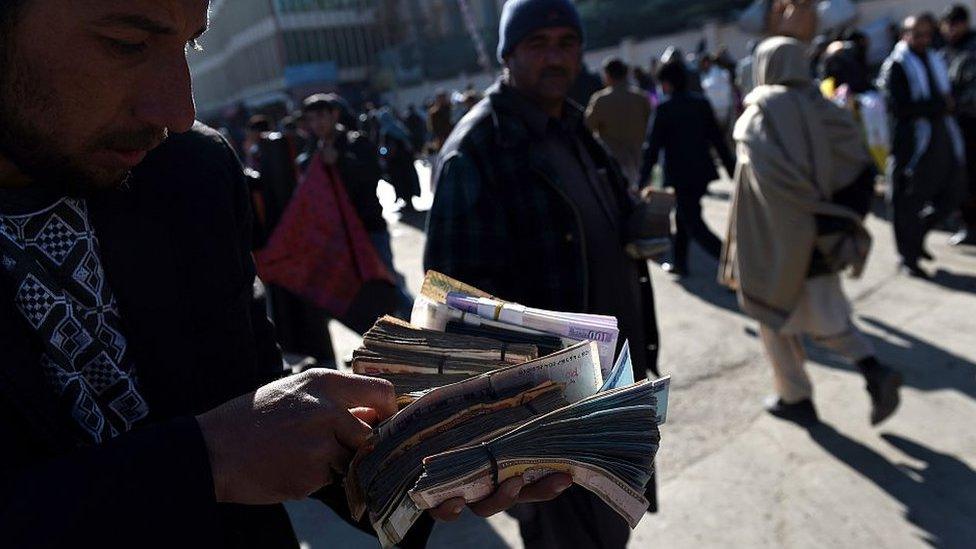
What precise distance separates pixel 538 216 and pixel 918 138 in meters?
4.95

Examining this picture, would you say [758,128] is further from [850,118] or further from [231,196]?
[231,196]

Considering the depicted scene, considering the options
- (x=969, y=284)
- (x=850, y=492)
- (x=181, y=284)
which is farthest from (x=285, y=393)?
(x=969, y=284)

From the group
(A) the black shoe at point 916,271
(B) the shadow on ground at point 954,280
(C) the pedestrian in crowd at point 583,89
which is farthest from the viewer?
(C) the pedestrian in crowd at point 583,89

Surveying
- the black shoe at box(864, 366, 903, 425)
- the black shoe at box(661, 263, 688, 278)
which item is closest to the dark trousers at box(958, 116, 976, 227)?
the black shoe at box(661, 263, 688, 278)

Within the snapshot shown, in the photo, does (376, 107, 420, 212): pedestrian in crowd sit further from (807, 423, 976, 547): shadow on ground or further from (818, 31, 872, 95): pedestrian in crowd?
(807, 423, 976, 547): shadow on ground

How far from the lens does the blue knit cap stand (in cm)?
249

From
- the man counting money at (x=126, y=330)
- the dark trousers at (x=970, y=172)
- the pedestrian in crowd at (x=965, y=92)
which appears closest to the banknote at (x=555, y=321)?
the man counting money at (x=126, y=330)

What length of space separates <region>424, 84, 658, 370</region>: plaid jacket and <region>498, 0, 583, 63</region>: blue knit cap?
1.10 ft

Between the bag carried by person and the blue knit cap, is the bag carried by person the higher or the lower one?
the lower one

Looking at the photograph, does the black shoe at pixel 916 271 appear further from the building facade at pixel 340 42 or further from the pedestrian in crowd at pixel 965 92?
the building facade at pixel 340 42

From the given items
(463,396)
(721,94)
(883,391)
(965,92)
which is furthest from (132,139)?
(721,94)

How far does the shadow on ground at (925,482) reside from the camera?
3004 millimetres

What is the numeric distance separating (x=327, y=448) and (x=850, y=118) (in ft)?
11.0

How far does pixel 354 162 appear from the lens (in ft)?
16.2
